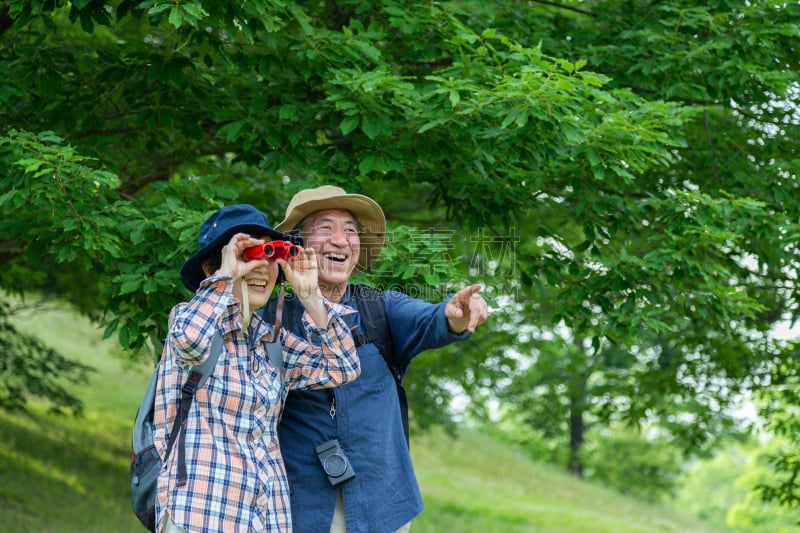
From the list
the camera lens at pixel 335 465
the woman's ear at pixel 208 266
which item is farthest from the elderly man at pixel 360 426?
the woman's ear at pixel 208 266

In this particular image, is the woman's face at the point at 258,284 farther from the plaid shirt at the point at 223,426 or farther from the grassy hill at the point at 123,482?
the grassy hill at the point at 123,482

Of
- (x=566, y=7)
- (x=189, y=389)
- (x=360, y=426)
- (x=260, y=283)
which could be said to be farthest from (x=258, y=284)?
(x=566, y=7)

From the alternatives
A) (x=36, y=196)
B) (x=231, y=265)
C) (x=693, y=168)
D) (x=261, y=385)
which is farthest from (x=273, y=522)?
(x=693, y=168)

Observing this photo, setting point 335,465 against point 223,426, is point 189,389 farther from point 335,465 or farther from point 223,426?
point 335,465

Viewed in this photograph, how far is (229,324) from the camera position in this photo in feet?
9.46

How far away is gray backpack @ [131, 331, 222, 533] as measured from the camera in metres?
Answer: 2.78

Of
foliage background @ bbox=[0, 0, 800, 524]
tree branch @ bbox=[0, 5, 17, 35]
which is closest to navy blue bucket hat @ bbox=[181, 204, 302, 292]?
foliage background @ bbox=[0, 0, 800, 524]

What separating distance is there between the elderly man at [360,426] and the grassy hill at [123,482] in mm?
7205

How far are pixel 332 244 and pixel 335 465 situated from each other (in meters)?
0.81

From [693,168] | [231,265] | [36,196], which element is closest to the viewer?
[231,265]

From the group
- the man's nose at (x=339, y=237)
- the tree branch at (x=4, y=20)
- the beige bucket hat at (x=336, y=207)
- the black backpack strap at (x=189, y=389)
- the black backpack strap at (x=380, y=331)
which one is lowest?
the black backpack strap at (x=189, y=389)

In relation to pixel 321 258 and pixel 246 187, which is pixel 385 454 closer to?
pixel 321 258

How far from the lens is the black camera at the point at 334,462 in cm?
312

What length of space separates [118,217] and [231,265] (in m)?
2.21
